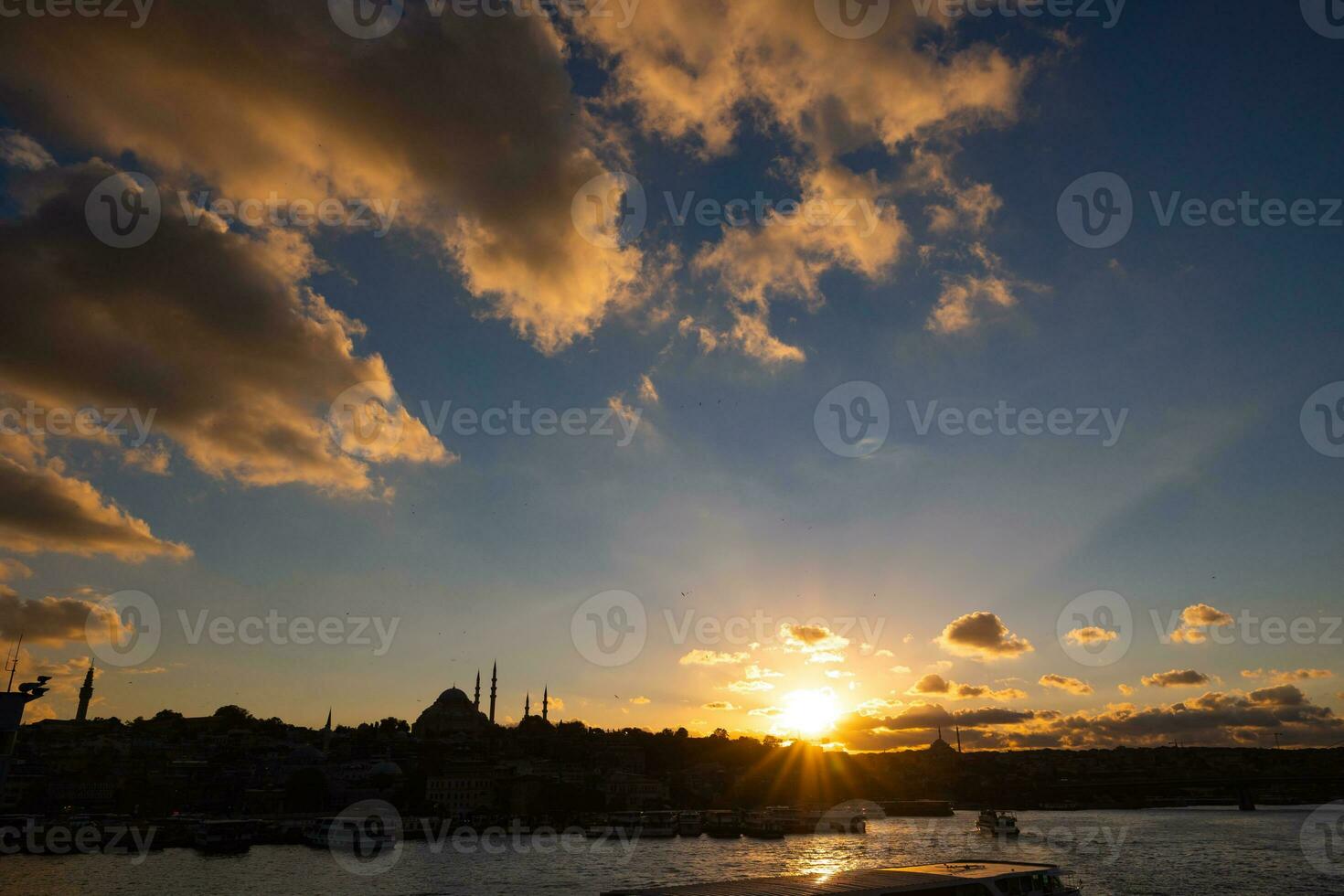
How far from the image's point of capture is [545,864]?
7588cm

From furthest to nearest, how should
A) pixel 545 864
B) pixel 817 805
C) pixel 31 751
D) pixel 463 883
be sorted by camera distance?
pixel 817 805
pixel 31 751
pixel 545 864
pixel 463 883

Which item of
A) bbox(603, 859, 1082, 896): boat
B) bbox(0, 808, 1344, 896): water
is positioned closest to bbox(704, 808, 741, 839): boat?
bbox(0, 808, 1344, 896): water

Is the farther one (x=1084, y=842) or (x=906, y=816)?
(x=906, y=816)

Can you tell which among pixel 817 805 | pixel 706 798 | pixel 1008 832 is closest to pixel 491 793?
pixel 706 798

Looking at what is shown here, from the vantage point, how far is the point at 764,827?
391ft

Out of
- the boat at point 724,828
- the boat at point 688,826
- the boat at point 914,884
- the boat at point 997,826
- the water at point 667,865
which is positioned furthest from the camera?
the boat at point 688,826

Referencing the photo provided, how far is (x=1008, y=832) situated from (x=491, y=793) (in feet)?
288

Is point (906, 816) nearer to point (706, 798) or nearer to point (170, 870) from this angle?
point (706, 798)
